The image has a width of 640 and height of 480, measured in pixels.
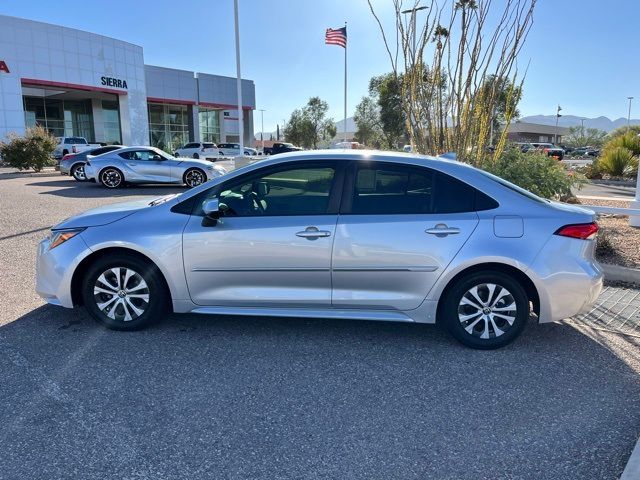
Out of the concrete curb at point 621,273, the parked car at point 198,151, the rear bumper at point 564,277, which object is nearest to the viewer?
the rear bumper at point 564,277

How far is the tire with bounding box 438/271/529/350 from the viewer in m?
4.03

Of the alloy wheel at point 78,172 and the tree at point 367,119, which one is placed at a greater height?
the tree at point 367,119

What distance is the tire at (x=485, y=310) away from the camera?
4.03m

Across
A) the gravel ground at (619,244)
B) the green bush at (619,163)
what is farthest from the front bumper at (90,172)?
the green bush at (619,163)

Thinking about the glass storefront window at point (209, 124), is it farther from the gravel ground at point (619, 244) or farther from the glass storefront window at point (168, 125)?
the gravel ground at point (619, 244)

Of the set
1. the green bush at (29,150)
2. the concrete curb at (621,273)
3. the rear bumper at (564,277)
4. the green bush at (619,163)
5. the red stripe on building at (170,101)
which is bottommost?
the concrete curb at (621,273)

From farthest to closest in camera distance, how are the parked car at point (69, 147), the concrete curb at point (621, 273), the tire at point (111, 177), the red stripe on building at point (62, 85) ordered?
the red stripe on building at point (62, 85), the parked car at point (69, 147), the tire at point (111, 177), the concrete curb at point (621, 273)

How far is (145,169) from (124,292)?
13.1 metres

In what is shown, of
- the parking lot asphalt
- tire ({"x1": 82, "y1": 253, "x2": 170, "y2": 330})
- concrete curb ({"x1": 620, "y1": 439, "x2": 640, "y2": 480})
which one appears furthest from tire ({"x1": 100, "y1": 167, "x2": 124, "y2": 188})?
concrete curb ({"x1": 620, "y1": 439, "x2": 640, "y2": 480})

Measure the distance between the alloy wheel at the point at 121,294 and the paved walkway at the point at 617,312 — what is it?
418 cm

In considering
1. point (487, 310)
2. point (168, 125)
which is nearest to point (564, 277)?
point (487, 310)

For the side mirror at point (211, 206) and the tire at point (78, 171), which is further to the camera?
the tire at point (78, 171)

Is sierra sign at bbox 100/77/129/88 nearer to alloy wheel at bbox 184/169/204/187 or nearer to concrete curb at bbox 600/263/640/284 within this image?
alloy wheel at bbox 184/169/204/187

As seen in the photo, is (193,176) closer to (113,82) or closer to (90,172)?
(90,172)
